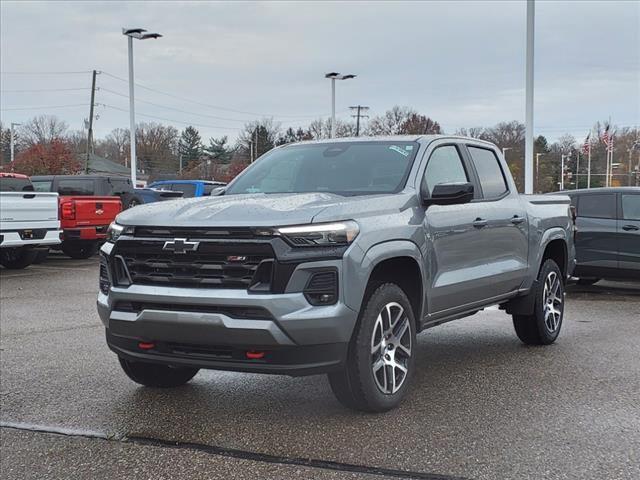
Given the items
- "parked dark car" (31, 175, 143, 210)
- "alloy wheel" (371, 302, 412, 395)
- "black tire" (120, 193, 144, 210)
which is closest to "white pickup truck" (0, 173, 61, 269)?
"parked dark car" (31, 175, 143, 210)

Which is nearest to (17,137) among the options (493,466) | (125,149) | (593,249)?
(125,149)

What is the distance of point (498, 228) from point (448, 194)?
51.4 inches

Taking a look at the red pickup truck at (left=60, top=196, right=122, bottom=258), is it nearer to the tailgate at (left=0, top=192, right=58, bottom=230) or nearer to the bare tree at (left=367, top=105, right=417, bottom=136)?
the tailgate at (left=0, top=192, right=58, bottom=230)

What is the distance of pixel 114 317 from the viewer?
15.4 ft

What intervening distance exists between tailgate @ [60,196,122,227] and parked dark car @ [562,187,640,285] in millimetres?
10071

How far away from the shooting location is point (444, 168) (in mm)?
5961

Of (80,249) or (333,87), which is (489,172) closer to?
(80,249)

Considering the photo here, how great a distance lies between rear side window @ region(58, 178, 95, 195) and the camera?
18.2 m

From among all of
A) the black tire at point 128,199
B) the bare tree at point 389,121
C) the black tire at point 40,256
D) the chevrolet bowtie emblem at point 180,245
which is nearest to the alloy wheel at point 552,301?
the chevrolet bowtie emblem at point 180,245

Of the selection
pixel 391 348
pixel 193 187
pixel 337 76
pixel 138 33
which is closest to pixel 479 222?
pixel 391 348

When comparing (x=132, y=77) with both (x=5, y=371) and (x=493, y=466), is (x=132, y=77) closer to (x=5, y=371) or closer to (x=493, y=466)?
(x=5, y=371)

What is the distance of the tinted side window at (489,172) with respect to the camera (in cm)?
653

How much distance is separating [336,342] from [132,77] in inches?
1060

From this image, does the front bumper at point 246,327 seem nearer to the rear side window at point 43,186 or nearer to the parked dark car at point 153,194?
the rear side window at point 43,186
